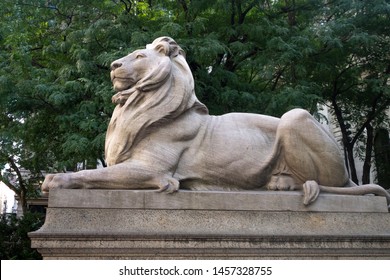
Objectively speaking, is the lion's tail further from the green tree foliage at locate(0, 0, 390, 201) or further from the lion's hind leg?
the green tree foliage at locate(0, 0, 390, 201)

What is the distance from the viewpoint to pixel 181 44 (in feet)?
38.8

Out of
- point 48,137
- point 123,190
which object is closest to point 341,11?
point 48,137

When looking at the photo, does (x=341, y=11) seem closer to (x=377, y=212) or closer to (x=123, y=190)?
(x=377, y=212)

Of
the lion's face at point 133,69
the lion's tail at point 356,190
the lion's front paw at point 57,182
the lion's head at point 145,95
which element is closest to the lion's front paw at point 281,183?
the lion's tail at point 356,190

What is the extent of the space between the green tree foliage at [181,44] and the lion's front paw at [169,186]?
5.82 metres

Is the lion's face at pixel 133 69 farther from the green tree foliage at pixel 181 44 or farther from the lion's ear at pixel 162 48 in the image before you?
the green tree foliage at pixel 181 44

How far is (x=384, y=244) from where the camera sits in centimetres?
577

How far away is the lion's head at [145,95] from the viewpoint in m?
5.88

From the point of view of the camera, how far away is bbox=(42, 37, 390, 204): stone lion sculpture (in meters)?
5.80

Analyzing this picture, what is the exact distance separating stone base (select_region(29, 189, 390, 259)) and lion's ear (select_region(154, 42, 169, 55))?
195 centimetres

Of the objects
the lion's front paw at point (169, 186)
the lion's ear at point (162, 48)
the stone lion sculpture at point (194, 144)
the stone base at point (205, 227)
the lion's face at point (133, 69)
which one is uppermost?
the lion's ear at point (162, 48)

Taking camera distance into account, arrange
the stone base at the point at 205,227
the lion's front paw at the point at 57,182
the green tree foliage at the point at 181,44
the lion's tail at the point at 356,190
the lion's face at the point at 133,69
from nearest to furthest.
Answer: the stone base at the point at 205,227
the lion's front paw at the point at 57,182
the lion's tail at the point at 356,190
the lion's face at the point at 133,69
the green tree foliage at the point at 181,44

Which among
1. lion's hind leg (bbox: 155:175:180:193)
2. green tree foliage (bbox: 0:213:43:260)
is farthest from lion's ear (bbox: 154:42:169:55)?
green tree foliage (bbox: 0:213:43:260)

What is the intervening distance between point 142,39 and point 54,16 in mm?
4399
